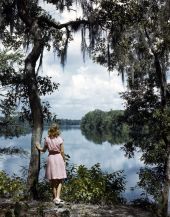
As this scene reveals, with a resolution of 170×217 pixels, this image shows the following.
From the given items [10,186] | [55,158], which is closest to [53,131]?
[55,158]

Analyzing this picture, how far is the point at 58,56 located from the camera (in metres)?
16.5

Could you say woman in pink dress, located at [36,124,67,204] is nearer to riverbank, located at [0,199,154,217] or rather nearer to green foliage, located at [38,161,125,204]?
riverbank, located at [0,199,154,217]

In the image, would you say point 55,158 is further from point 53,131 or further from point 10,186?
point 10,186

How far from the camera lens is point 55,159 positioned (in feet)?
39.5

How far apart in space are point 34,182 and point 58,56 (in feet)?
15.8

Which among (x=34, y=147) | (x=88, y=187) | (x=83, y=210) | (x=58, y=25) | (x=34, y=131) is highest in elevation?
(x=58, y=25)

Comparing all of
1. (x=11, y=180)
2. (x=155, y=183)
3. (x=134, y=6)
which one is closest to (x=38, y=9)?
(x=134, y=6)

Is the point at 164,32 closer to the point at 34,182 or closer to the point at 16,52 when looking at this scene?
the point at 16,52

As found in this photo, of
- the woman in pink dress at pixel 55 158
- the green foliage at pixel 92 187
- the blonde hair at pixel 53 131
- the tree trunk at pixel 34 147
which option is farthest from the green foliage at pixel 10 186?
the blonde hair at pixel 53 131

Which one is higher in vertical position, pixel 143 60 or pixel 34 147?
pixel 143 60

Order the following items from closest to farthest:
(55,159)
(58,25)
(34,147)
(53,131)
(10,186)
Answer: (53,131), (55,159), (34,147), (10,186), (58,25)

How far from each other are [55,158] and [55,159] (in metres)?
0.02

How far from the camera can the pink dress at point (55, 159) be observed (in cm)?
1188

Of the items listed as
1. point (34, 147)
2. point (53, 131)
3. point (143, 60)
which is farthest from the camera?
point (143, 60)
